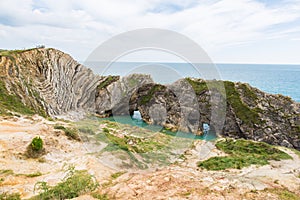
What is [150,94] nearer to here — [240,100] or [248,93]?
[240,100]

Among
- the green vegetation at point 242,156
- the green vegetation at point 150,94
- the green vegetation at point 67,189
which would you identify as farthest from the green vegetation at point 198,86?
the green vegetation at point 67,189

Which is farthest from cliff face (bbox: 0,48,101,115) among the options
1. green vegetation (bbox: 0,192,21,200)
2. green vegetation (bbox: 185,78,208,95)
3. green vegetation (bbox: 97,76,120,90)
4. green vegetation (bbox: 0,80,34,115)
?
green vegetation (bbox: 185,78,208,95)

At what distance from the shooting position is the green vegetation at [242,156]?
16484 millimetres

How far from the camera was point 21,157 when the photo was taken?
459 inches

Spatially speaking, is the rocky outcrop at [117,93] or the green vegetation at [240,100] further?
the rocky outcrop at [117,93]

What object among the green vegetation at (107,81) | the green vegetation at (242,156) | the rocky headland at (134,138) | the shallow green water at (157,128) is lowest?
the shallow green water at (157,128)

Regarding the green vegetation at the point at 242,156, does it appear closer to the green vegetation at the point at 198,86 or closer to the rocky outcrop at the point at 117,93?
the green vegetation at the point at 198,86

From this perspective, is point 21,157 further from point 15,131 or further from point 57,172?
point 15,131

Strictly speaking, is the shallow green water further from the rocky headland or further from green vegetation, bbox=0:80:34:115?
green vegetation, bbox=0:80:34:115

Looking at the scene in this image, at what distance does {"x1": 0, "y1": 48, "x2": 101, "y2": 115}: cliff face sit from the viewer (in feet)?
80.3

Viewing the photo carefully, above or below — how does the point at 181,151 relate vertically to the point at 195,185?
below

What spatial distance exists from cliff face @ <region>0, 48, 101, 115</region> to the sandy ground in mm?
9667

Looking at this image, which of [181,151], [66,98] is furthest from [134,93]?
[181,151]

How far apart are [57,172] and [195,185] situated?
7218 millimetres
